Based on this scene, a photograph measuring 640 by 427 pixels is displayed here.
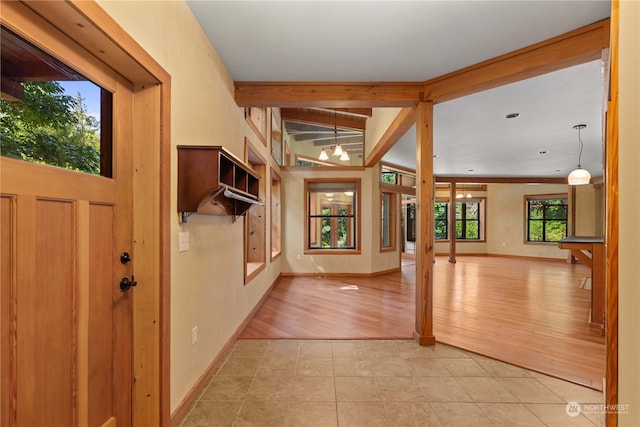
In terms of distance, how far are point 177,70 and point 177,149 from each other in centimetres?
49

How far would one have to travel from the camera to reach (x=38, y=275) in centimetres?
96

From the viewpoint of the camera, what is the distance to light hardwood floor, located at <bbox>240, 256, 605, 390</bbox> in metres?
2.50

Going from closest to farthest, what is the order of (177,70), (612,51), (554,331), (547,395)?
(612,51)
(177,70)
(547,395)
(554,331)

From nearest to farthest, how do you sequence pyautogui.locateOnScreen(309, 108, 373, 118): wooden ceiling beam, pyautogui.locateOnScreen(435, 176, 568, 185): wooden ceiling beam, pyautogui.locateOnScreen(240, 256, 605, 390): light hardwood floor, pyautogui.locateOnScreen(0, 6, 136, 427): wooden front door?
pyautogui.locateOnScreen(0, 6, 136, 427): wooden front door
pyautogui.locateOnScreen(240, 256, 605, 390): light hardwood floor
pyautogui.locateOnScreen(309, 108, 373, 118): wooden ceiling beam
pyautogui.locateOnScreen(435, 176, 568, 185): wooden ceiling beam

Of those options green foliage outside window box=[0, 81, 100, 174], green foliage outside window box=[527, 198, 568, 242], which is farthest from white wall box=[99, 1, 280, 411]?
green foliage outside window box=[527, 198, 568, 242]

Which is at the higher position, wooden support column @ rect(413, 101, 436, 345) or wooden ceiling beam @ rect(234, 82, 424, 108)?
wooden ceiling beam @ rect(234, 82, 424, 108)

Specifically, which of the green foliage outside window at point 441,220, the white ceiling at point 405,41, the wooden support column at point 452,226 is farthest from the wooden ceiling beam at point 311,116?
the green foliage outside window at point 441,220

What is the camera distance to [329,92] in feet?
8.86

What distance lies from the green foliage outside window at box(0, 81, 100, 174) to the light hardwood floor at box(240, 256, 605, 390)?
2.27 m

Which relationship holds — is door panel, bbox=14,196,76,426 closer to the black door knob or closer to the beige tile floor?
the black door knob

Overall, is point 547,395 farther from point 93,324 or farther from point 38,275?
point 38,275

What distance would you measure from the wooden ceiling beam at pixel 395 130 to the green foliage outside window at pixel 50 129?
281 cm

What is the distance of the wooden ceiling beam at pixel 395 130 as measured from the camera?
3.14m

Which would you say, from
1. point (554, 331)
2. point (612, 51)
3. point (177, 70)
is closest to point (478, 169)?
point (554, 331)
